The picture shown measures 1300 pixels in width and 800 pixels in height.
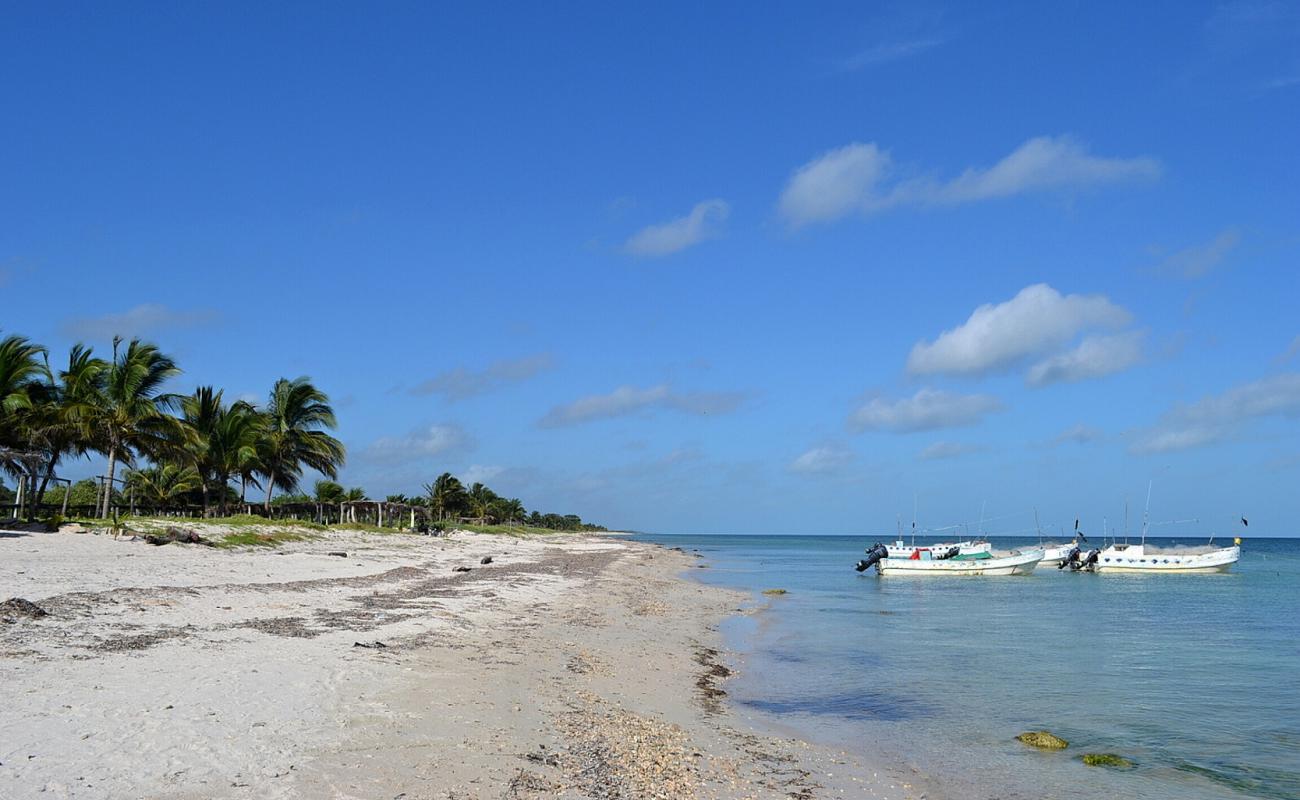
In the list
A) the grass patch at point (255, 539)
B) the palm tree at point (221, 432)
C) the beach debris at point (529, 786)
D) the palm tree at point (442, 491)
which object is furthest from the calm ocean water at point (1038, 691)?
the palm tree at point (442, 491)

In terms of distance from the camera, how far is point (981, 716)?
16016 mm

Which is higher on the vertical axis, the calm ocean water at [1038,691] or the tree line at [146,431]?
the tree line at [146,431]

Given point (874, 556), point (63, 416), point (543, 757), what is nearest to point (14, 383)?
point (63, 416)

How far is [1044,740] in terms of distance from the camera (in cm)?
1397

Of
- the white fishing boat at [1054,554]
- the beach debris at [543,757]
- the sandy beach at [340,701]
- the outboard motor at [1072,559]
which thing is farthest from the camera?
the white fishing boat at [1054,554]

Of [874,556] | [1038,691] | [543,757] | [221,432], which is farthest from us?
[874,556]

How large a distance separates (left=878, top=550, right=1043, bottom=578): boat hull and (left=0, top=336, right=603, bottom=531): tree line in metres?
41.7

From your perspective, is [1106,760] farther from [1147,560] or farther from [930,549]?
[1147,560]

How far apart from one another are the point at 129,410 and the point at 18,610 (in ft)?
97.1

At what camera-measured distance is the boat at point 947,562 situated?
64.6 meters

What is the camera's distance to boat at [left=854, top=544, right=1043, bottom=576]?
6456 cm

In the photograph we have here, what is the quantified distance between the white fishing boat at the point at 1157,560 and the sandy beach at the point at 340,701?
6388 centimetres

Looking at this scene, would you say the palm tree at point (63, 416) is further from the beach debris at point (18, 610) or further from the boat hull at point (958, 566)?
the boat hull at point (958, 566)

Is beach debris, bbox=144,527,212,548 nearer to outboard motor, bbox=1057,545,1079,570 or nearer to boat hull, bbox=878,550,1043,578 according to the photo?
boat hull, bbox=878,550,1043,578
